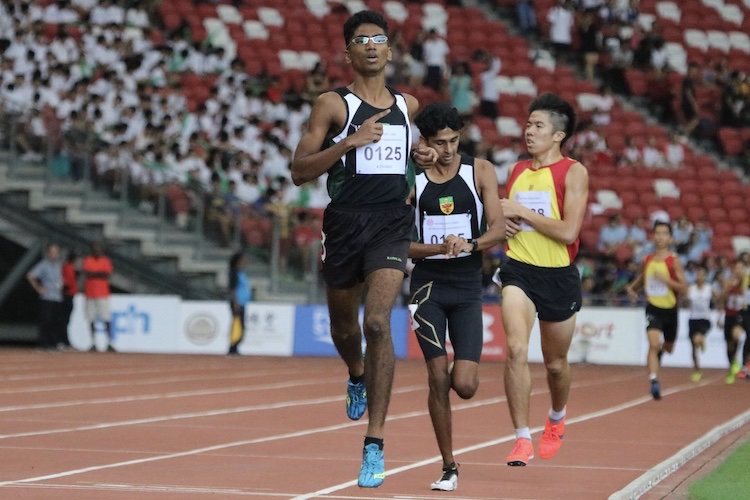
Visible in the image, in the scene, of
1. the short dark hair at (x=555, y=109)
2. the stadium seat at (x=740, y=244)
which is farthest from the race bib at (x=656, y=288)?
the stadium seat at (x=740, y=244)

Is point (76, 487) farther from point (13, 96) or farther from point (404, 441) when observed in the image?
point (13, 96)

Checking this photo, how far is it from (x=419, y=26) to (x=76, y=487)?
25.8m

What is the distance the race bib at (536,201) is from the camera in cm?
948

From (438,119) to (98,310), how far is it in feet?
57.7

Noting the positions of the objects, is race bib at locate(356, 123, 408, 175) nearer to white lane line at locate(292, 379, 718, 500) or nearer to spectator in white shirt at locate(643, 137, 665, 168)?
white lane line at locate(292, 379, 718, 500)

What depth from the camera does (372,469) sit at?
761cm

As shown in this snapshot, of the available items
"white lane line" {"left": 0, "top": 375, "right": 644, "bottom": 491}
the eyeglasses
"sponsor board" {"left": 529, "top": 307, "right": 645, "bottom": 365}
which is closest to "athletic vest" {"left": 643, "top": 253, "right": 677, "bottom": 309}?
"white lane line" {"left": 0, "top": 375, "right": 644, "bottom": 491}

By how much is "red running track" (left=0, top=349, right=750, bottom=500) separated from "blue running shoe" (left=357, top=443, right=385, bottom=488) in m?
0.27

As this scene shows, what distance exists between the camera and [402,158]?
7992 millimetres

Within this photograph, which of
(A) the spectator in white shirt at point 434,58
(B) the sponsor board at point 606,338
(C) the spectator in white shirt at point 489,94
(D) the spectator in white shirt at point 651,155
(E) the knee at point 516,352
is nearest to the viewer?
(E) the knee at point 516,352

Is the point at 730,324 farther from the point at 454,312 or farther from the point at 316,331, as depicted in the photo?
the point at 454,312

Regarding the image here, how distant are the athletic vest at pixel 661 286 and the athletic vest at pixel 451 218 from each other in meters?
9.24

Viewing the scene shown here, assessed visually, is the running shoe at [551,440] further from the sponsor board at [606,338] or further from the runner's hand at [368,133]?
the sponsor board at [606,338]

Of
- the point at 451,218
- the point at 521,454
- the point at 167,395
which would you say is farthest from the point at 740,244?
the point at 451,218
